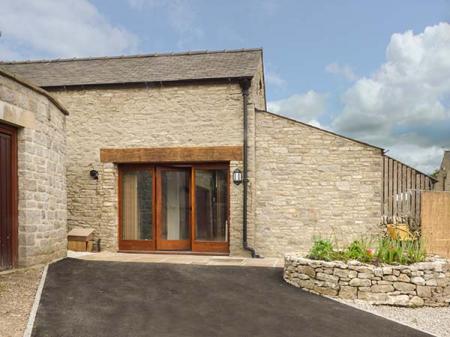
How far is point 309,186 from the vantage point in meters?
9.83

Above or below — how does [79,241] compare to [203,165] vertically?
below

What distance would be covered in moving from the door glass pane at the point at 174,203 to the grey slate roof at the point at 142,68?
2667 millimetres

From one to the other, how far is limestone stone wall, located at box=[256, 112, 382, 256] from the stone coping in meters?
3.10

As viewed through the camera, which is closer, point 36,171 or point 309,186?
point 36,171

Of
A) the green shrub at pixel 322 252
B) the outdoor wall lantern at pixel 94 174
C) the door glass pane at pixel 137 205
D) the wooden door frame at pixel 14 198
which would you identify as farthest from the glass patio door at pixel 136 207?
the green shrub at pixel 322 252

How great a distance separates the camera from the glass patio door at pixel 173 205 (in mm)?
10586

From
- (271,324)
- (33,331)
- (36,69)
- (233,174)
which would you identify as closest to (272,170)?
(233,174)

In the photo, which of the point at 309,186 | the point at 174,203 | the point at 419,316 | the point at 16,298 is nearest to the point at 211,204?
the point at 174,203

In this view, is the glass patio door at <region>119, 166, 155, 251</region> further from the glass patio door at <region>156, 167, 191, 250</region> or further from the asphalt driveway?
the asphalt driveway

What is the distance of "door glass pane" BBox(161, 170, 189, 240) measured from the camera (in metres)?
10.6

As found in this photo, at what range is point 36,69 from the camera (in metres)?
12.0

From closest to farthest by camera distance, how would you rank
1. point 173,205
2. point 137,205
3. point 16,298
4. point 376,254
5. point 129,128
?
point 16,298, point 376,254, point 129,128, point 173,205, point 137,205

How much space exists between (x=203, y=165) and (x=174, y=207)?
1437 millimetres

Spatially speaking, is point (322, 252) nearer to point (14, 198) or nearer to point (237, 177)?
point (237, 177)
